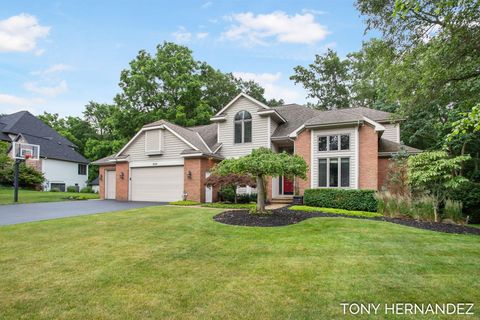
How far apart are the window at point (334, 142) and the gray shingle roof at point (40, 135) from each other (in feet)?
95.8

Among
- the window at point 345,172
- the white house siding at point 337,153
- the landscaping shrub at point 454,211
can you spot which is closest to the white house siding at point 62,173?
the white house siding at point 337,153

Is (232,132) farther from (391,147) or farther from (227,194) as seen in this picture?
(391,147)

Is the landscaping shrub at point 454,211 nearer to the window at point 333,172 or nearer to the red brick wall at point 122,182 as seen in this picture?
the window at point 333,172

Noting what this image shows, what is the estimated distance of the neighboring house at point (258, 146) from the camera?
14.7m

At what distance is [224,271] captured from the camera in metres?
4.68

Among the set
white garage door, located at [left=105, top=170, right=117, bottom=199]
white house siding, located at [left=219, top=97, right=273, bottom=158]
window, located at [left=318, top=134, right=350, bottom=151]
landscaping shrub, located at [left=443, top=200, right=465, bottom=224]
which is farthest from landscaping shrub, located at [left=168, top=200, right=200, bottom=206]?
landscaping shrub, located at [left=443, top=200, right=465, bottom=224]

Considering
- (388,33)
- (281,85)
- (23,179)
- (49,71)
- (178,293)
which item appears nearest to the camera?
(178,293)

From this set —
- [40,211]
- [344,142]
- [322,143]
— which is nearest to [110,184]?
[40,211]

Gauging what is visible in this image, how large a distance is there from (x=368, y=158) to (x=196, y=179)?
9754mm

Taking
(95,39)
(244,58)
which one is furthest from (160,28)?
(244,58)

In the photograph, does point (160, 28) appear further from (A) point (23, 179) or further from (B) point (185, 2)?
(A) point (23, 179)

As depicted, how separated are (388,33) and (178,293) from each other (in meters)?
12.2

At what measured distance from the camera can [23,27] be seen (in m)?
15.0

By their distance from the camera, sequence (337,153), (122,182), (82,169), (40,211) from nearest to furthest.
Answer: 1. (40,211)
2. (337,153)
3. (122,182)
4. (82,169)
